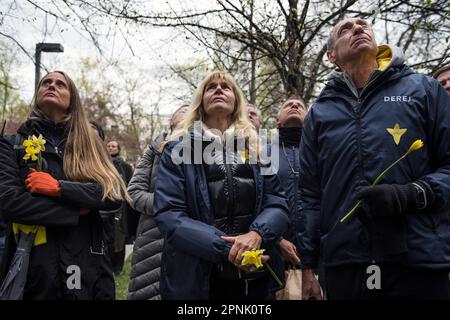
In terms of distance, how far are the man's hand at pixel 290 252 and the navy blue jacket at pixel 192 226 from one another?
788 mm

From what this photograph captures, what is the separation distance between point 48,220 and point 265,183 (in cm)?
134

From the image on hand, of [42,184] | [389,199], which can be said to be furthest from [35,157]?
[389,199]

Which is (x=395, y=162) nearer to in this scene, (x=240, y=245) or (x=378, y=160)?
(x=378, y=160)

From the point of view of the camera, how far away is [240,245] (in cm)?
232

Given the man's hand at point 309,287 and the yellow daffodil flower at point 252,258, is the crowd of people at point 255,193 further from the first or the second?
the man's hand at point 309,287

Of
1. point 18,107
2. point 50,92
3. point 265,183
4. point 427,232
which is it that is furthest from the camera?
point 18,107

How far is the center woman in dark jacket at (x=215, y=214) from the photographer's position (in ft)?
7.79

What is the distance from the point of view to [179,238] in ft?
7.86

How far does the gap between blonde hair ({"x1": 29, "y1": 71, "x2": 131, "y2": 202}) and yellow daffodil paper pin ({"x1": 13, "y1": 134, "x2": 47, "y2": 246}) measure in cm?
19

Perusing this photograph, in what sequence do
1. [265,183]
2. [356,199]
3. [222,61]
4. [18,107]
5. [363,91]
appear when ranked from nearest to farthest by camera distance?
[356,199] < [363,91] < [265,183] < [222,61] < [18,107]

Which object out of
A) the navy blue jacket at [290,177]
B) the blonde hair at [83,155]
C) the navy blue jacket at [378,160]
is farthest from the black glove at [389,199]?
the blonde hair at [83,155]
